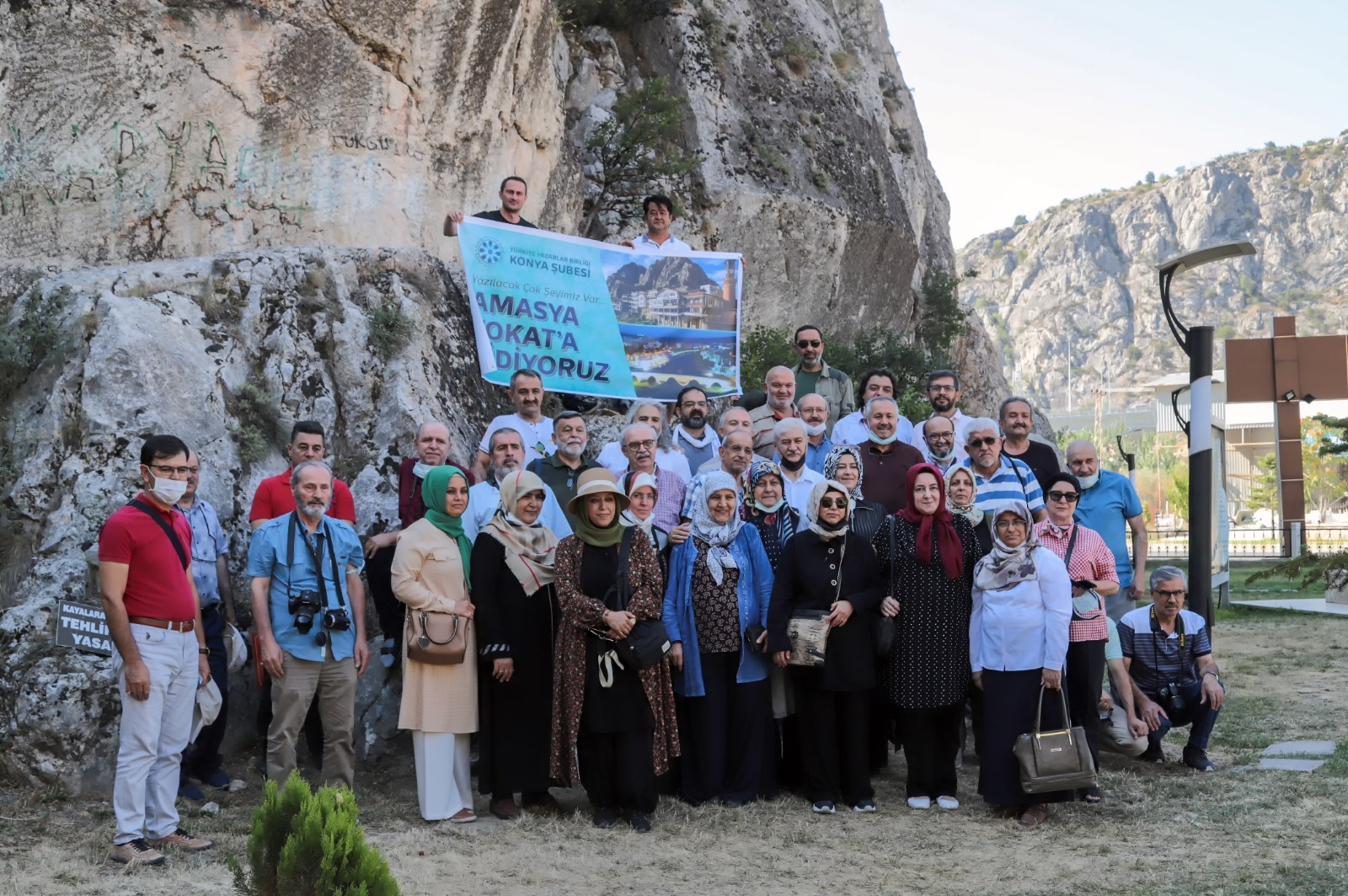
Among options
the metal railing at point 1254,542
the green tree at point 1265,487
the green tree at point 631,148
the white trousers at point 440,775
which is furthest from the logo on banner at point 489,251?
the green tree at point 1265,487

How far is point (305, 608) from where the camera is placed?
627 cm

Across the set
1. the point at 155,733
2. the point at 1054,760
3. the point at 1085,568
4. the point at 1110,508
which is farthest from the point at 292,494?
the point at 1110,508

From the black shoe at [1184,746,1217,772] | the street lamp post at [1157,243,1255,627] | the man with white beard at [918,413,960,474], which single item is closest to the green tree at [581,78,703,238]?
the street lamp post at [1157,243,1255,627]

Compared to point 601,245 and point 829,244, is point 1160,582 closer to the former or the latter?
point 601,245

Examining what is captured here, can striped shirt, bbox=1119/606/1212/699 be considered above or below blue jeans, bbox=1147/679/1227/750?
above

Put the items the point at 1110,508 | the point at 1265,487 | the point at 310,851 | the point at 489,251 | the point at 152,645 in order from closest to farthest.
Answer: the point at 310,851
the point at 152,645
the point at 1110,508
the point at 489,251
the point at 1265,487

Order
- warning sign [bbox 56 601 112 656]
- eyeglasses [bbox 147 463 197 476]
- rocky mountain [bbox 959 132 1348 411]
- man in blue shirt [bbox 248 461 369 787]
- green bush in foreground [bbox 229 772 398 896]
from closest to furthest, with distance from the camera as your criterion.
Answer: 1. green bush in foreground [bbox 229 772 398 896]
2. eyeglasses [bbox 147 463 197 476]
3. warning sign [bbox 56 601 112 656]
4. man in blue shirt [bbox 248 461 369 787]
5. rocky mountain [bbox 959 132 1348 411]

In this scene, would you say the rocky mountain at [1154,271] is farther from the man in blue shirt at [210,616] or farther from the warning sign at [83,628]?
the warning sign at [83,628]

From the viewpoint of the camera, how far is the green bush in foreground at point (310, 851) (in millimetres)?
3664

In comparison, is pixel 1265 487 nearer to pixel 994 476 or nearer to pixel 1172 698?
pixel 1172 698

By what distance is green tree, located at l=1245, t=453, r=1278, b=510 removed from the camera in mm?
46250

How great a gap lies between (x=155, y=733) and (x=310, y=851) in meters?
2.19

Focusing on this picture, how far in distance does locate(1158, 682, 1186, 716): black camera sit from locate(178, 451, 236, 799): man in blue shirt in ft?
18.3

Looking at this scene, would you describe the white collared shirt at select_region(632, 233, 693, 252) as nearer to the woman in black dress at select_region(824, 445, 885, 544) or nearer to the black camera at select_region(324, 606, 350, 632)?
the woman in black dress at select_region(824, 445, 885, 544)
